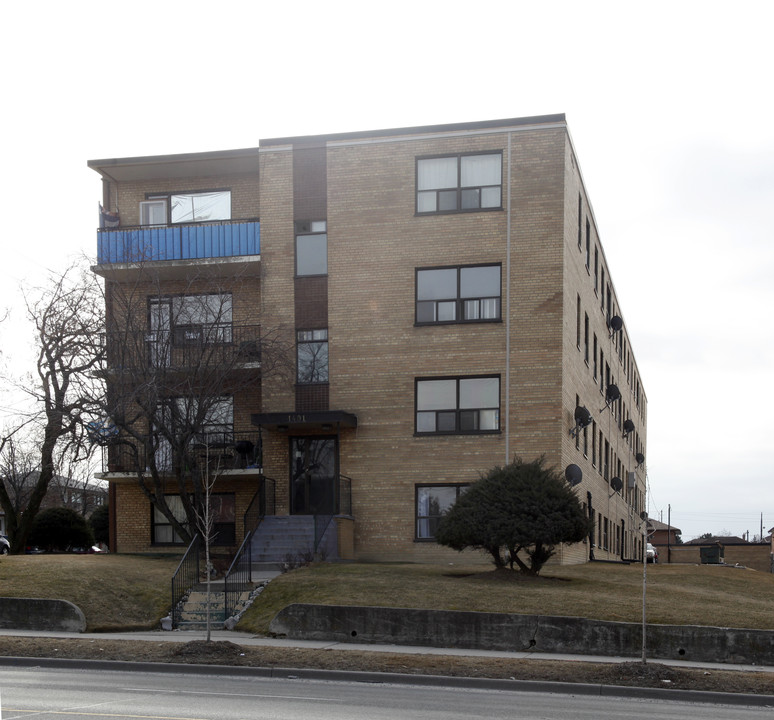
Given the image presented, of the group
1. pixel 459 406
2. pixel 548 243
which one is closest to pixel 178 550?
pixel 459 406

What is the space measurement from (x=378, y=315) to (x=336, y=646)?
45.5 ft

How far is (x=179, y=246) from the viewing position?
31.1 meters

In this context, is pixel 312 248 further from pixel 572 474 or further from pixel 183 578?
pixel 183 578

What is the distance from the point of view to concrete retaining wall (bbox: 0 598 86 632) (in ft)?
61.8

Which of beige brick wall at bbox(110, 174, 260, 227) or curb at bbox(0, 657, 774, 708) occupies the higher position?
beige brick wall at bbox(110, 174, 260, 227)

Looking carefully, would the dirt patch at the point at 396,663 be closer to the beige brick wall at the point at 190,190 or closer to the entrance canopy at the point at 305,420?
the entrance canopy at the point at 305,420

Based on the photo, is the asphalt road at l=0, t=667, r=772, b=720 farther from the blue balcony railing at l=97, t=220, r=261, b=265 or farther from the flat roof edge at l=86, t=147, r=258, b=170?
the flat roof edge at l=86, t=147, r=258, b=170

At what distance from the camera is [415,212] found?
29.6m

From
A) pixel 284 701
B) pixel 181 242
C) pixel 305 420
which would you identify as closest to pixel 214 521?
pixel 305 420

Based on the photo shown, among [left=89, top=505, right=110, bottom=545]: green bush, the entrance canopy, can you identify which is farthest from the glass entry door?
[left=89, top=505, right=110, bottom=545]: green bush

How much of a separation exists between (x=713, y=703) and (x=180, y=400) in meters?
19.7

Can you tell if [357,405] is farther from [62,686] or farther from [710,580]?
[62,686]

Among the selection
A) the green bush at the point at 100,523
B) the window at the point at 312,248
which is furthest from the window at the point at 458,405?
the green bush at the point at 100,523

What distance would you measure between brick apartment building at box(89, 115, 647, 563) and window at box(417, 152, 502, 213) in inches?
1.9
